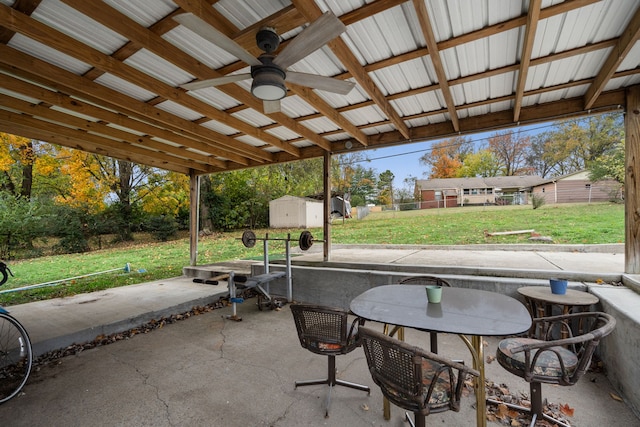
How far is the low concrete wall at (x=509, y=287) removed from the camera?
216cm

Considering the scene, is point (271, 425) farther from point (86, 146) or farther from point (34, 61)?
point (86, 146)

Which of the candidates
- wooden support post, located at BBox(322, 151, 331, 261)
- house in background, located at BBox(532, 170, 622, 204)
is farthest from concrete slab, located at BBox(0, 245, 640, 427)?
house in background, located at BBox(532, 170, 622, 204)

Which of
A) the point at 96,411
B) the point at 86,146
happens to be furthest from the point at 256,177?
the point at 96,411

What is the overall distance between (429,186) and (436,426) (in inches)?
650

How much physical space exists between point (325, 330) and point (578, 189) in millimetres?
20495

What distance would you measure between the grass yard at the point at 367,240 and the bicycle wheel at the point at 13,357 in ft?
8.48

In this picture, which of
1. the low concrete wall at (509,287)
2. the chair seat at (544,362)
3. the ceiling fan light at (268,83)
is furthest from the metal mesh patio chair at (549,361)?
the ceiling fan light at (268,83)

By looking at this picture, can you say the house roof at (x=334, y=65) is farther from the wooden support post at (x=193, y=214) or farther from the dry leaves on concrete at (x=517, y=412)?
the dry leaves on concrete at (x=517, y=412)

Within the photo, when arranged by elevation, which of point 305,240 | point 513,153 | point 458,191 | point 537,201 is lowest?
point 305,240

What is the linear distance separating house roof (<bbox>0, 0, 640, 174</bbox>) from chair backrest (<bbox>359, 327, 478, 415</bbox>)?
7.34 feet

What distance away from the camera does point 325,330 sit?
2.14 meters

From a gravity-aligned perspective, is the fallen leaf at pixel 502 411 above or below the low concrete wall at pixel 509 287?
below

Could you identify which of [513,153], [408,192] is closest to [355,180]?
[408,192]

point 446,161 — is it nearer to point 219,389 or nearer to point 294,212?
point 294,212
